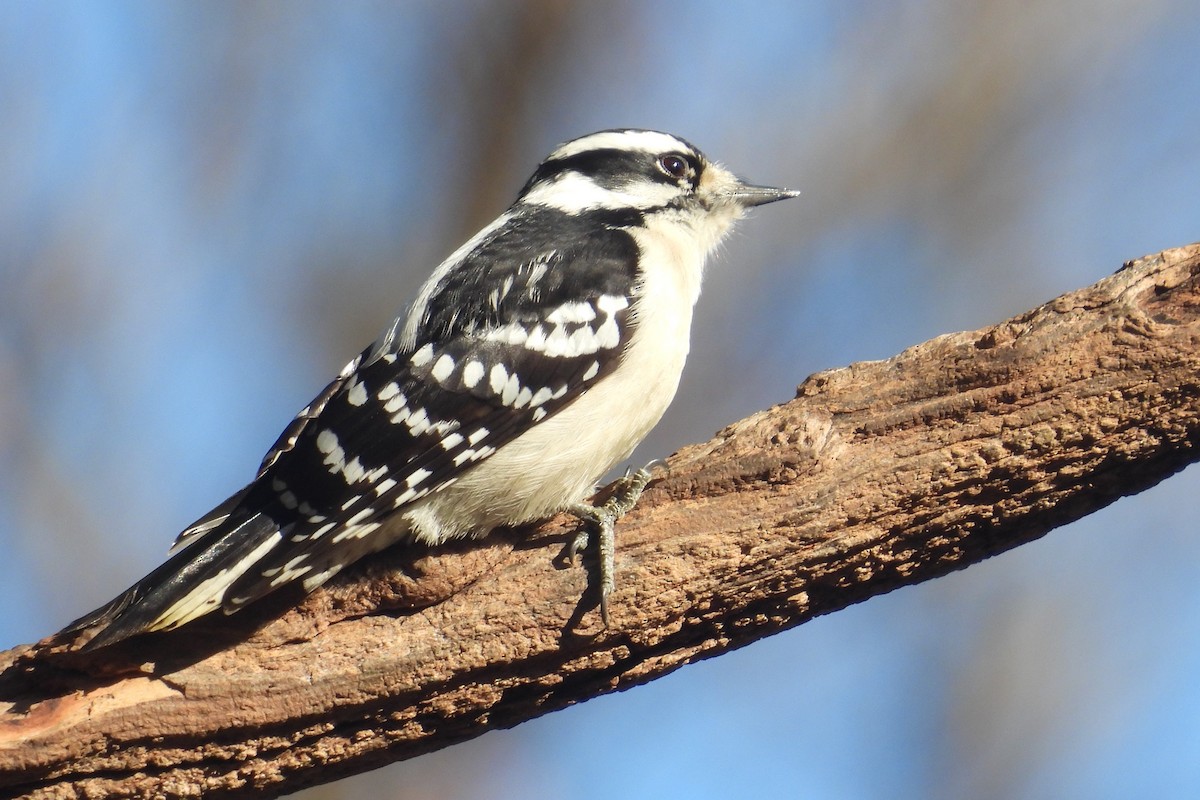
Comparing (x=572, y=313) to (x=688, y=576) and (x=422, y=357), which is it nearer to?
(x=422, y=357)

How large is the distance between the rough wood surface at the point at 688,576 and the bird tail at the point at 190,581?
0.52ft

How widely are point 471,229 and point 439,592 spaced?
16.2ft

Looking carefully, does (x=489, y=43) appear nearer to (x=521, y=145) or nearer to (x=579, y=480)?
(x=521, y=145)

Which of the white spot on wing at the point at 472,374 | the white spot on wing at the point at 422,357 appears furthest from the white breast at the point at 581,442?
the white spot on wing at the point at 422,357

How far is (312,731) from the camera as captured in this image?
12.0 ft

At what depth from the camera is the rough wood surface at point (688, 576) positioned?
11.7 ft

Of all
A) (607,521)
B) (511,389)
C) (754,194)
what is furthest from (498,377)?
(754,194)

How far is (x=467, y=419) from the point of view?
13.2 feet

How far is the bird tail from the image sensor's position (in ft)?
11.4

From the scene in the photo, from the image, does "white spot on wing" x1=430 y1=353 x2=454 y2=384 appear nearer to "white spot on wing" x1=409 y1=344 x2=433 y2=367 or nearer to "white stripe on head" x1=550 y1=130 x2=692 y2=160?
"white spot on wing" x1=409 y1=344 x2=433 y2=367

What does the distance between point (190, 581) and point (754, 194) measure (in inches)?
113

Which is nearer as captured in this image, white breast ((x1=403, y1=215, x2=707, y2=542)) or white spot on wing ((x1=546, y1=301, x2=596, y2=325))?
white breast ((x1=403, y1=215, x2=707, y2=542))

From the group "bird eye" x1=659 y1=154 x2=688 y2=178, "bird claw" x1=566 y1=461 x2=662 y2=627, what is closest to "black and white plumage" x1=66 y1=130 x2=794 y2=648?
"bird claw" x1=566 y1=461 x2=662 y2=627

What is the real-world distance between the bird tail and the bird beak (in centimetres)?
247
